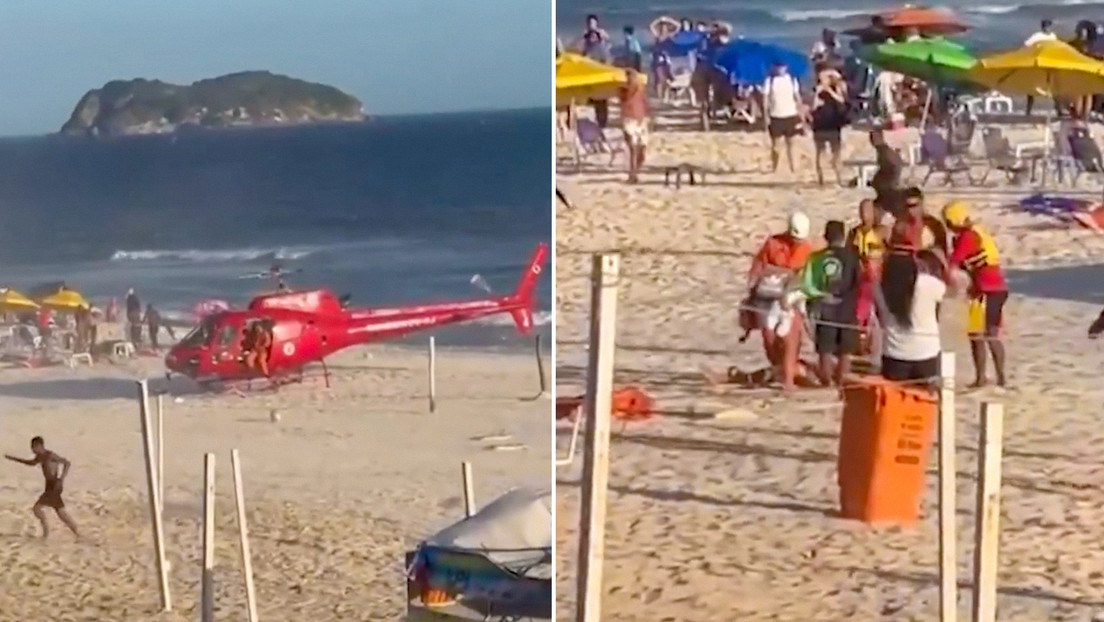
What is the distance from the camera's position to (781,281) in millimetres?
3717

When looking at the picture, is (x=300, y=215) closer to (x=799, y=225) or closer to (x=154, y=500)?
(x=154, y=500)

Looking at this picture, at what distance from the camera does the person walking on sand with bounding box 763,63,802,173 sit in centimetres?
368

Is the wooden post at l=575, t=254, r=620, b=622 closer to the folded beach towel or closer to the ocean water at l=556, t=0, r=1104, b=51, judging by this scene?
the ocean water at l=556, t=0, r=1104, b=51

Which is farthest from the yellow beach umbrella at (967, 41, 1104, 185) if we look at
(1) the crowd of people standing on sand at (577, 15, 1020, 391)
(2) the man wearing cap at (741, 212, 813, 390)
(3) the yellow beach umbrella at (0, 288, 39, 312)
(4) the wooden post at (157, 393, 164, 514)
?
(3) the yellow beach umbrella at (0, 288, 39, 312)

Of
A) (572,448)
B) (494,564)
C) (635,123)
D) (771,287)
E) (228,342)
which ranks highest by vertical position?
(635,123)

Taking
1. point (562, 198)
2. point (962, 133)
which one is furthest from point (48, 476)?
point (962, 133)

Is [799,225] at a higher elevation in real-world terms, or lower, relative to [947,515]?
higher

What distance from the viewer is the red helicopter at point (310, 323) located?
3725mm

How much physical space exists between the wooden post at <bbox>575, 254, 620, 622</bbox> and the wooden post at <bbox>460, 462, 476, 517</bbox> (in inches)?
17.7

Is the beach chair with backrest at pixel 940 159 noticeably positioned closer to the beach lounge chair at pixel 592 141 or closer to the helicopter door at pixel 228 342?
the beach lounge chair at pixel 592 141

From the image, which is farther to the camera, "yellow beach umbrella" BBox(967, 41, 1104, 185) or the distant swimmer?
the distant swimmer

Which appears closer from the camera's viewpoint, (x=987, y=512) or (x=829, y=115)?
(x=987, y=512)

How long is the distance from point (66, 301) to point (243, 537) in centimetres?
66

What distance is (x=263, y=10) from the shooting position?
3.72 m
